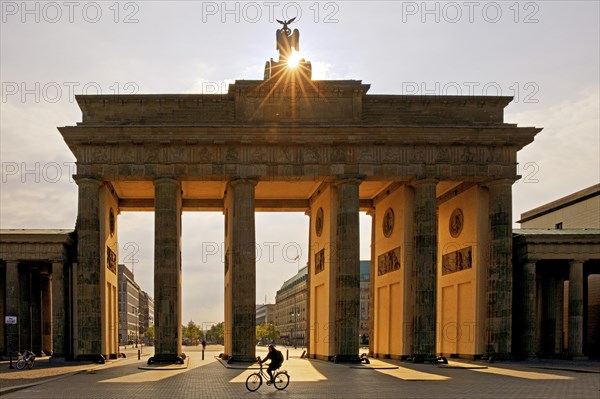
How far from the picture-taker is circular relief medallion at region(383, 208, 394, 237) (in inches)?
2100

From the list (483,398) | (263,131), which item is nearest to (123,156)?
(263,131)

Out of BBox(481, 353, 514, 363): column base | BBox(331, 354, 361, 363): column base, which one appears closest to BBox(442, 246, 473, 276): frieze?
BBox(481, 353, 514, 363): column base

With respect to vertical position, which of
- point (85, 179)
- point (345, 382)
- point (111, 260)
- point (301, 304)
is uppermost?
point (85, 179)

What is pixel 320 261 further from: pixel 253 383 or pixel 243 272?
pixel 253 383

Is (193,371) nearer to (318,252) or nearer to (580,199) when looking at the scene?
(318,252)

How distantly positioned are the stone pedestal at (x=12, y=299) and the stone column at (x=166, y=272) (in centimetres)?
1064

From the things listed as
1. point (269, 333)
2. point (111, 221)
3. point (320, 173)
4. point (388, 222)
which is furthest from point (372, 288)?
point (269, 333)

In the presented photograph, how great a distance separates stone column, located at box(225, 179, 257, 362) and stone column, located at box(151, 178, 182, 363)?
12.4 feet

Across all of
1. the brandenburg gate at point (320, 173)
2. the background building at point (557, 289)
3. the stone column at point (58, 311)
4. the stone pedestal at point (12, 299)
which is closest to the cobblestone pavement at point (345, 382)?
the brandenburg gate at point (320, 173)

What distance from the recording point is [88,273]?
4597cm

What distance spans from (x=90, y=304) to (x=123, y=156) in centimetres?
1018

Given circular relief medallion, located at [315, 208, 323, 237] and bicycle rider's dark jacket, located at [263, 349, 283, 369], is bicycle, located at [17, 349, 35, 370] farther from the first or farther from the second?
circular relief medallion, located at [315, 208, 323, 237]

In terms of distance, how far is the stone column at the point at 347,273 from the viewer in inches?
1805

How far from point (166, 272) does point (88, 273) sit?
17.1 feet
